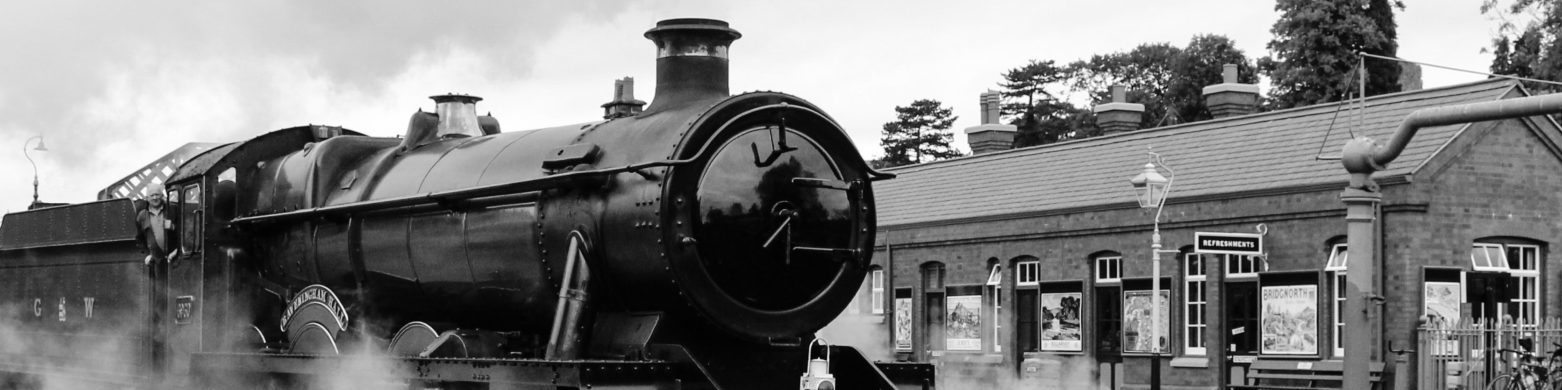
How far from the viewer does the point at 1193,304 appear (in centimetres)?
2650

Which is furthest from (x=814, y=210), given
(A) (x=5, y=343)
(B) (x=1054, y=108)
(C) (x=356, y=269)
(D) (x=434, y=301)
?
(B) (x=1054, y=108)

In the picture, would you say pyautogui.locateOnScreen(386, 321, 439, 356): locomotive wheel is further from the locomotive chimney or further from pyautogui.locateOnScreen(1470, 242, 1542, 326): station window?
pyautogui.locateOnScreen(1470, 242, 1542, 326): station window

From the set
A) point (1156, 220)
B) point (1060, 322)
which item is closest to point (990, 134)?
point (1060, 322)

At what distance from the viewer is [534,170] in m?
10.6

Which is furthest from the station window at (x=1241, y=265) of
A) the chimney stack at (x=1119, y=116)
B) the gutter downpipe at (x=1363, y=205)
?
the gutter downpipe at (x=1363, y=205)

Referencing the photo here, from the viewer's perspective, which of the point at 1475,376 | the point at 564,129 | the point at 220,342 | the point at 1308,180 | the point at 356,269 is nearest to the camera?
the point at 564,129

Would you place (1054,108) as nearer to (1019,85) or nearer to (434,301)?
(1019,85)

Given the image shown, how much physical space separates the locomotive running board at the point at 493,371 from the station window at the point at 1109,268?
17925 mm

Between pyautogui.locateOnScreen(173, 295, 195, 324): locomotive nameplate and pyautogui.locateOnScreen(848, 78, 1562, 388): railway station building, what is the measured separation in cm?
1236

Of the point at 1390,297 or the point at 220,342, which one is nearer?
the point at 220,342

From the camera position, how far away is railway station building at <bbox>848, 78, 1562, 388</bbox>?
23.6 meters

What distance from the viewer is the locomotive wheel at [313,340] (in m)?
11.8

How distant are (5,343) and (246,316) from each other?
566 centimetres

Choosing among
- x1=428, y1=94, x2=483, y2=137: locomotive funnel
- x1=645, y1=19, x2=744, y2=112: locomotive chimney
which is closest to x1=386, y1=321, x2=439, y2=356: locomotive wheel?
x1=428, y1=94, x2=483, y2=137: locomotive funnel
